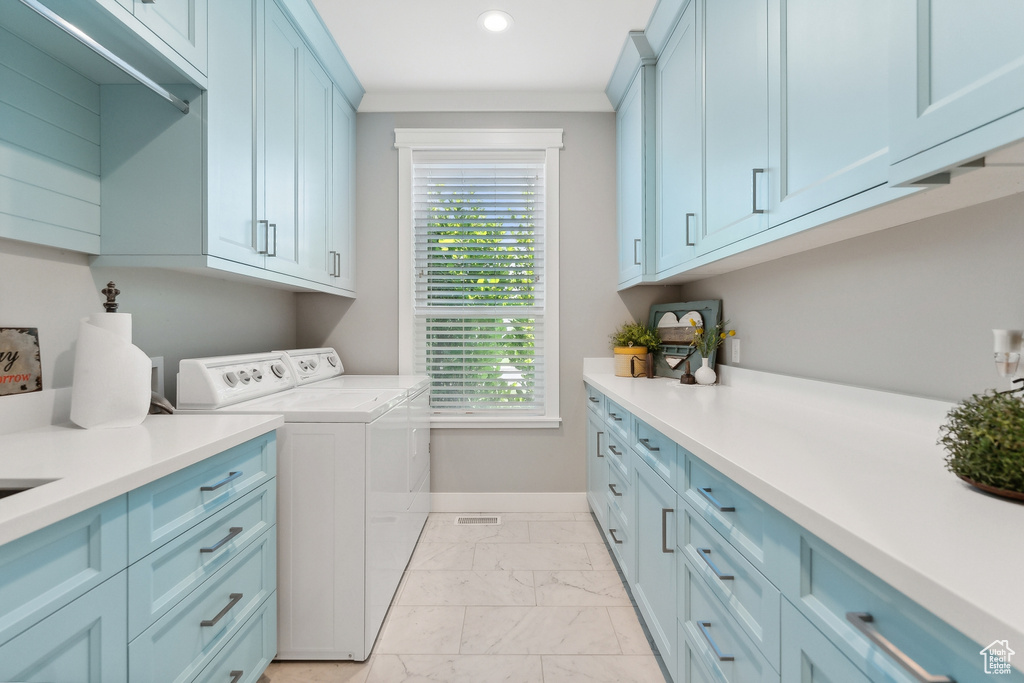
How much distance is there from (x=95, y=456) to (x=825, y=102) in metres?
1.85

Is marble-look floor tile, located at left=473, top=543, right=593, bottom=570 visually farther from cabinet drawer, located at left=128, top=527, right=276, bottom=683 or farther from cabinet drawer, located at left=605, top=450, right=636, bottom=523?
cabinet drawer, located at left=128, top=527, right=276, bottom=683

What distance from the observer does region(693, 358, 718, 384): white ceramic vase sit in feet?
7.42

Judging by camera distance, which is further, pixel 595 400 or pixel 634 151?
pixel 595 400

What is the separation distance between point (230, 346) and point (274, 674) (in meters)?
1.37

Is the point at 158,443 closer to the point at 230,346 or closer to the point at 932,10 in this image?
the point at 230,346

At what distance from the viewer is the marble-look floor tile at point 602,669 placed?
1573 mm

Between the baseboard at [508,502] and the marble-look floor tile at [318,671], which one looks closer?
the marble-look floor tile at [318,671]

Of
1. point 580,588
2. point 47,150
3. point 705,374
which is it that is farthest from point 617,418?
point 47,150

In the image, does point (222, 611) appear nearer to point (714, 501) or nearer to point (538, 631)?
point (538, 631)

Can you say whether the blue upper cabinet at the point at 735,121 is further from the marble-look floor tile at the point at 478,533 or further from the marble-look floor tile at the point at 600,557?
the marble-look floor tile at the point at 478,533

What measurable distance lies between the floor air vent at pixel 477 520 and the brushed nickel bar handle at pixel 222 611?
1.62 meters

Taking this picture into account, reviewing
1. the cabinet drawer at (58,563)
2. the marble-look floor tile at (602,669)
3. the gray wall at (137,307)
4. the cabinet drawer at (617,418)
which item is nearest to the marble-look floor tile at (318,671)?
the marble-look floor tile at (602,669)

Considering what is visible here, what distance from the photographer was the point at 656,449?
157 cm

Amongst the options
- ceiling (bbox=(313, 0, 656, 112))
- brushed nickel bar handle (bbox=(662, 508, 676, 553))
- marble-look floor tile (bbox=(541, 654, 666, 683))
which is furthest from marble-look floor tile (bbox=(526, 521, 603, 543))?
ceiling (bbox=(313, 0, 656, 112))
